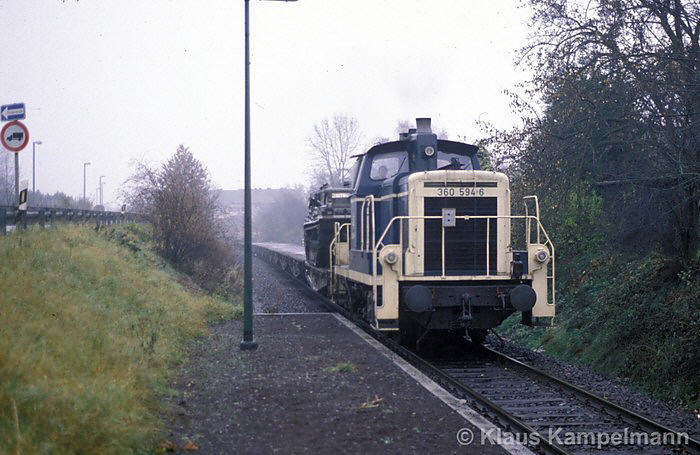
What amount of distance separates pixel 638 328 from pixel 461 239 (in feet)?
9.55

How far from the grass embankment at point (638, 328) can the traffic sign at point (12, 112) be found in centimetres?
1028

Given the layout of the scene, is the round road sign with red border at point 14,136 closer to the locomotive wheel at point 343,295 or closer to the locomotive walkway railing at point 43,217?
the locomotive walkway railing at point 43,217

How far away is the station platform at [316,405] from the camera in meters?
5.82

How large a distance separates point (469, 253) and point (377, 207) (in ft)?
8.30

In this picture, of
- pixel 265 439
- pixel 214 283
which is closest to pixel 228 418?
pixel 265 439

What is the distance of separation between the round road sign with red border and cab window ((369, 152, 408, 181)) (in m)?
6.21

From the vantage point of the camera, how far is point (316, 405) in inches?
277

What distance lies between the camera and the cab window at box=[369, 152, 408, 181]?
1171 centimetres

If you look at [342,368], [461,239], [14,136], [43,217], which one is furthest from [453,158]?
[43,217]

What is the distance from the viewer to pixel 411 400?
23.8 ft

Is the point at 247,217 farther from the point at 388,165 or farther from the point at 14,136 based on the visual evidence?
the point at 14,136

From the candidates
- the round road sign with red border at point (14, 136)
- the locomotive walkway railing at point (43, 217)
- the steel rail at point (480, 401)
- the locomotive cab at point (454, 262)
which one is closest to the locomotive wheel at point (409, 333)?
the locomotive cab at point (454, 262)

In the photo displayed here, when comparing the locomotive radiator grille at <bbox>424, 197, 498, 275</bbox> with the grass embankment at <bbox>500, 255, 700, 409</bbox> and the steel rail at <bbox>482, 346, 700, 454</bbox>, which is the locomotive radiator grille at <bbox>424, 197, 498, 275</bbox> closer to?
the steel rail at <bbox>482, 346, 700, 454</bbox>

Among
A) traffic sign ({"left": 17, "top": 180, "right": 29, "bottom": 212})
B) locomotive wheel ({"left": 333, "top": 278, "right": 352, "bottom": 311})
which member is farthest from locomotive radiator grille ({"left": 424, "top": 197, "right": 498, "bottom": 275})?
traffic sign ({"left": 17, "top": 180, "right": 29, "bottom": 212})
